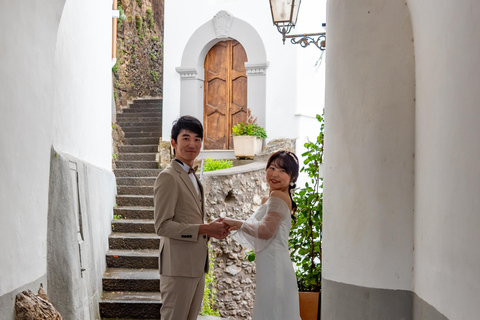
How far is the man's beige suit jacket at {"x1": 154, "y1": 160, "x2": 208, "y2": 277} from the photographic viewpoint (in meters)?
3.23

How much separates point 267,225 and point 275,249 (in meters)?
0.17

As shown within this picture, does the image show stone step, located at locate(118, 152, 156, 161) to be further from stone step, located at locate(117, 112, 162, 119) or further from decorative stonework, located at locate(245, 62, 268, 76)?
stone step, located at locate(117, 112, 162, 119)

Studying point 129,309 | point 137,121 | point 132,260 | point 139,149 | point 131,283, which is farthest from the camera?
point 137,121

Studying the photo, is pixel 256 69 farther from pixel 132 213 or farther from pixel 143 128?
pixel 132 213

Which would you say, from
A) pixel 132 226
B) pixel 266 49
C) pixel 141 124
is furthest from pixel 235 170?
pixel 141 124

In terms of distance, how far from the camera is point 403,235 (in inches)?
125

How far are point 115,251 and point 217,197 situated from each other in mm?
2200

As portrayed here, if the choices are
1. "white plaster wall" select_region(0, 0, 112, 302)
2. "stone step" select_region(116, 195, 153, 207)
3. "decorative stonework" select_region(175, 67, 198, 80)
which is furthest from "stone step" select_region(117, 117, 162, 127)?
"white plaster wall" select_region(0, 0, 112, 302)

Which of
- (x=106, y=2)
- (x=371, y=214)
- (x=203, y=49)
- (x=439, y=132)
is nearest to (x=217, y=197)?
(x=106, y=2)

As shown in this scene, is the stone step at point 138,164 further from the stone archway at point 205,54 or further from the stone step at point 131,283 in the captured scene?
the stone step at point 131,283

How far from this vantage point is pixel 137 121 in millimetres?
13305

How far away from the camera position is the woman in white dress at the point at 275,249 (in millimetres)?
3627

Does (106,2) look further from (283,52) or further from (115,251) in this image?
(283,52)

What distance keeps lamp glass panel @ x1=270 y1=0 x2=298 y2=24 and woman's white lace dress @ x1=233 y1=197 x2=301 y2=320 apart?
8.78 ft
